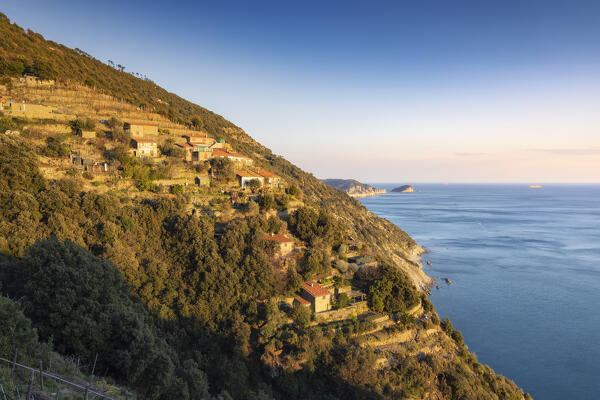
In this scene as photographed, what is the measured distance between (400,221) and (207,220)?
69.1 metres

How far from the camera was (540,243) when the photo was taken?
57781 millimetres

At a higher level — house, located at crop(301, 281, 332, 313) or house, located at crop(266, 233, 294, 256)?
house, located at crop(266, 233, 294, 256)

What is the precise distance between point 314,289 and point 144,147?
20142 millimetres

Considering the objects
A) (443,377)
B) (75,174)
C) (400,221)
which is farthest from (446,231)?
(75,174)

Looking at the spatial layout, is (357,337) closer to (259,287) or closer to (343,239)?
(259,287)

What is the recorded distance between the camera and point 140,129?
92.2 ft

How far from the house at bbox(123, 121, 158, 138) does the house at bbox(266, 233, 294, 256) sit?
17.6 m

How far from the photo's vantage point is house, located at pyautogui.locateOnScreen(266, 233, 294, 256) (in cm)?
2102

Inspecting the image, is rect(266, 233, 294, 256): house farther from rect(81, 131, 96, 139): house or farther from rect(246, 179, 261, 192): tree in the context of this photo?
rect(81, 131, 96, 139): house

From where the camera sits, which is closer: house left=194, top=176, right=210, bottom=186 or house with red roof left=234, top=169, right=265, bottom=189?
house left=194, top=176, right=210, bottom=186

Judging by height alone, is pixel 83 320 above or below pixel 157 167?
Answer: below

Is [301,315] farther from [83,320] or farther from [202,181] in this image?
[202,181]

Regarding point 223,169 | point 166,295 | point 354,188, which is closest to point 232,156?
point 223,169

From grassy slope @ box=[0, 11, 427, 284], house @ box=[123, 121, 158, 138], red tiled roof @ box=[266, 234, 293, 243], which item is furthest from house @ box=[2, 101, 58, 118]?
red tiled roof @ box=[266, 234, 293, 243]
